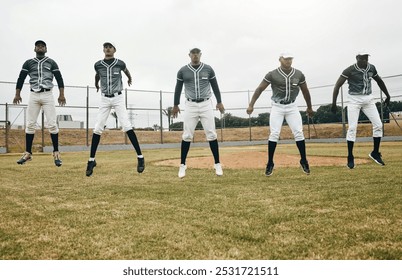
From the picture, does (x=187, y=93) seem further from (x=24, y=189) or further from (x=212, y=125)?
(x=24, y=189)

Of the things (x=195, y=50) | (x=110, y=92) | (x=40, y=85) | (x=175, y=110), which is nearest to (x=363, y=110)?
(x=195, y=50)

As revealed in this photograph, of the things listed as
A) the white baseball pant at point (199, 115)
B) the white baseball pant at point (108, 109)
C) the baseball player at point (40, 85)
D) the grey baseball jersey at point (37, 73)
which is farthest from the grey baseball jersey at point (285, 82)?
the grey baseball jersey at point (37, 73)

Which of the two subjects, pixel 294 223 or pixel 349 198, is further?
pixel 349 198

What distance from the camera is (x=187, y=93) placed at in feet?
20.3

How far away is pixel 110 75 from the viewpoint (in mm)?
6293

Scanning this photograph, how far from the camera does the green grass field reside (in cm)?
227

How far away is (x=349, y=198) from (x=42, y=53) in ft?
19.9

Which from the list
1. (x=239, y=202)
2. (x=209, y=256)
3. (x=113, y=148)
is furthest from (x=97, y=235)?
(x=113, y=148)

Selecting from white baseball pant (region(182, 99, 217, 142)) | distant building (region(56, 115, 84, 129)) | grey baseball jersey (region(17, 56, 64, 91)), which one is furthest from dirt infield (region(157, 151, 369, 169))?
distant building (region(56, 115, 84, 129))

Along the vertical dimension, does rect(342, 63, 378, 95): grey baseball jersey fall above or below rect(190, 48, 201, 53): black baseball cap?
below

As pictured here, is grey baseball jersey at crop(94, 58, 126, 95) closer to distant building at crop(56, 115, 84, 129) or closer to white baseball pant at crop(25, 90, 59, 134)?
white baseball pant at crop(25, 90, 59, 134)

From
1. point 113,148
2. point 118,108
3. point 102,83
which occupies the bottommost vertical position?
point 113,148

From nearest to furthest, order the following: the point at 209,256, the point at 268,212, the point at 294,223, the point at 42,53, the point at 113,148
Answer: the point at 209,256 < the point at 294,223 < the point at 268,212 < the point at 42,53 < the point at 113,148

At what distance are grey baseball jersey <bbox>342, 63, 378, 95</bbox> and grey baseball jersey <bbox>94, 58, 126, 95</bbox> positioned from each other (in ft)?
15.2
